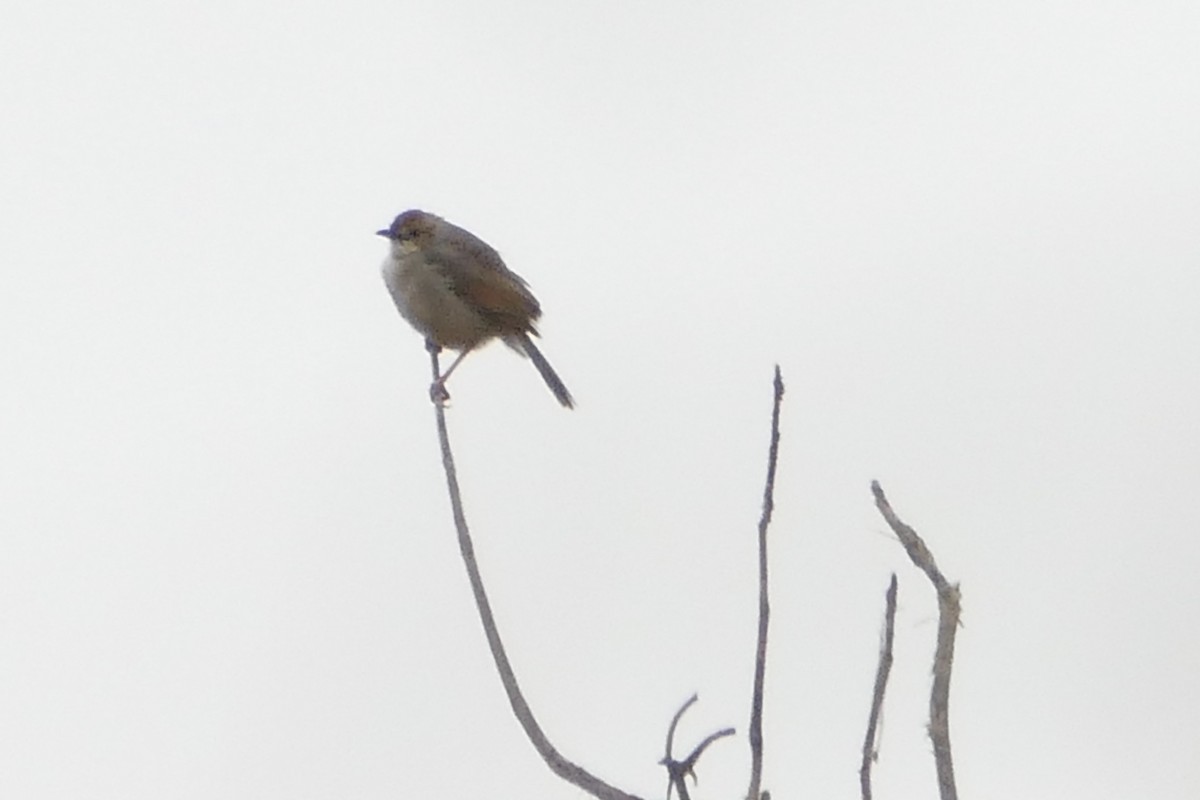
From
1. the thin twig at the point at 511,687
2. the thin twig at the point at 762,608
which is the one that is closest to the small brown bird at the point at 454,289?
the thin twig at the point at 511,687

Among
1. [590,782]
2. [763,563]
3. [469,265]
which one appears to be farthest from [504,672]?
[469,265]

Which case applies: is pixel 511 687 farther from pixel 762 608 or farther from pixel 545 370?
pixel 545 370

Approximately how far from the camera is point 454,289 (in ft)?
25.2

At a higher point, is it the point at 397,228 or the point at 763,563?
the point at 397,228

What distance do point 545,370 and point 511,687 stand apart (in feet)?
19.0

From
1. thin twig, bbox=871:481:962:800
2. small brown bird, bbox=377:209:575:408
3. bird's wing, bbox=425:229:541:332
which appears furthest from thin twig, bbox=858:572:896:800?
bird's wing, bbox=425:229:541:332

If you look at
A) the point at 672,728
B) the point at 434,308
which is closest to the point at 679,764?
the point at 672,728

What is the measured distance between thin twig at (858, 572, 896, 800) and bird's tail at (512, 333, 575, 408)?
580 centimetres

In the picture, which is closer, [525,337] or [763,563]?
[763,563]

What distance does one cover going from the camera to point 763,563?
2250mm

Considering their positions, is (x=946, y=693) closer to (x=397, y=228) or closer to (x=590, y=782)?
(x=590, y=782)

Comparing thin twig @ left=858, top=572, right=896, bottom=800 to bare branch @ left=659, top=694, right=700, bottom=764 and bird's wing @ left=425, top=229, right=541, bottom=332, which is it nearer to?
bare branch @ left=659, top=694, right=700, bottom=764

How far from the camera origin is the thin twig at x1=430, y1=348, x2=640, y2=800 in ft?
7.30

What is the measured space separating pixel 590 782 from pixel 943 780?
50 cm
